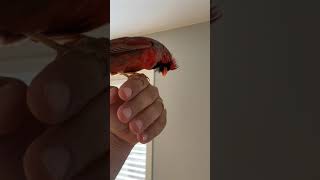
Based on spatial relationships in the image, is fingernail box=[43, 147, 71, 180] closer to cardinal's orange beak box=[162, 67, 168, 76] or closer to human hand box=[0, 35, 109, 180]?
human hand box=[0, 35, 109, 180]

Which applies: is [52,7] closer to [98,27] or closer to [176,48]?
[98,27]

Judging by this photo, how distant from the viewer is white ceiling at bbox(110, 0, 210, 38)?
142 millimetres

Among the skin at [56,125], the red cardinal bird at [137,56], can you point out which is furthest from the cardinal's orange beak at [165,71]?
the skin at [56,125]

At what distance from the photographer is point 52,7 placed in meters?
0.08

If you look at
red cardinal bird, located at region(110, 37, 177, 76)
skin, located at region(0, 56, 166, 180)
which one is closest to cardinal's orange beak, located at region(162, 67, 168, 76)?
red cardinal bird, located at region(110, 37, 177, 76)

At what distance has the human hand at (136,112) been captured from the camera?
13 cm

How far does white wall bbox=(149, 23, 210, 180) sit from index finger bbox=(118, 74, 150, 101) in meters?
0.03
